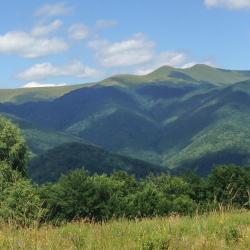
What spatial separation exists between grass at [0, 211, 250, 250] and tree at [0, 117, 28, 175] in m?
54.7

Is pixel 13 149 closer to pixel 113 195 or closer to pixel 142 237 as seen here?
pixel 113 195

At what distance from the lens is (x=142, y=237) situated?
9086 mm

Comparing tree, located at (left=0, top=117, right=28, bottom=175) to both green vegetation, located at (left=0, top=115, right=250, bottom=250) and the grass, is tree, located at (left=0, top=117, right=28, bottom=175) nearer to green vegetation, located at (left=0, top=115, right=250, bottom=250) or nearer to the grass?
green vegetation, located at (left=0, top=115, right=250, bottom=250)

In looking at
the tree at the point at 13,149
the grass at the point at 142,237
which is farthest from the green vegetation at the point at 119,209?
the tree at the point at 13,149

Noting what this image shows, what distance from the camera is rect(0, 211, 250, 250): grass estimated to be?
8.40m

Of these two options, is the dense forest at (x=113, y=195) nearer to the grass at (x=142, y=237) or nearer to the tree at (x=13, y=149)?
the tree at (x=13, y=149)

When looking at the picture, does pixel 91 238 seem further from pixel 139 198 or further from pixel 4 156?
pixel 4 156

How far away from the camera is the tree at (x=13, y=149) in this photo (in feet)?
214

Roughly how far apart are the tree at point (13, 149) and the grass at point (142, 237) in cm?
5473

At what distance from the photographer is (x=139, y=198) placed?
3884 centimetres

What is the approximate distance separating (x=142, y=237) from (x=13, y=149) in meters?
57.8

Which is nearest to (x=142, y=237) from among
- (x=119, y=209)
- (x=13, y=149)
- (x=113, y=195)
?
(x=119, y=209)

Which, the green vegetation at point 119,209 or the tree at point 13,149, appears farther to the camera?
the tree at point 13,149

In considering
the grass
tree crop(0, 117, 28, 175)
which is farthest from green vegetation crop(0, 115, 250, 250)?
tree crop(0, 117, 28, 175)
